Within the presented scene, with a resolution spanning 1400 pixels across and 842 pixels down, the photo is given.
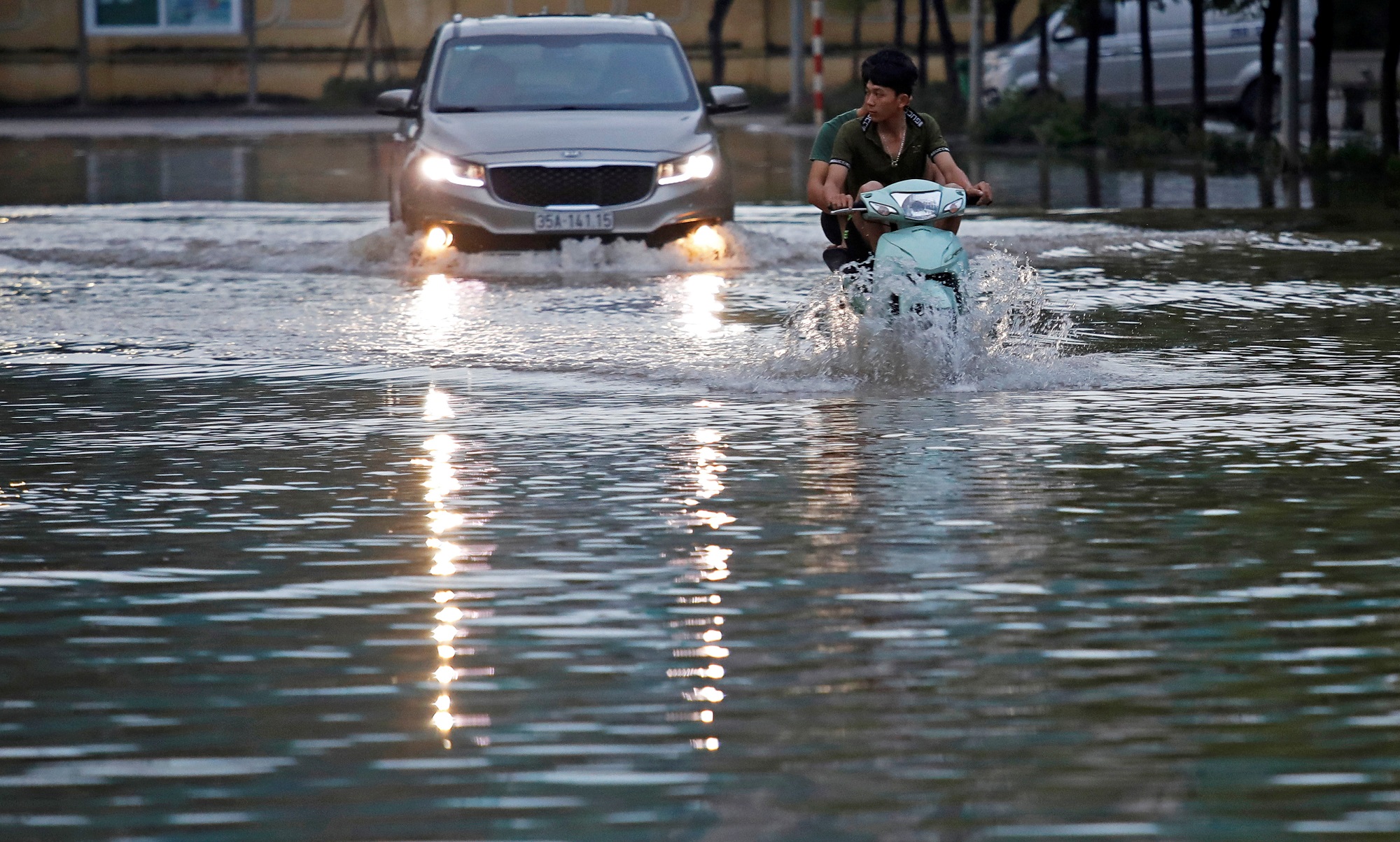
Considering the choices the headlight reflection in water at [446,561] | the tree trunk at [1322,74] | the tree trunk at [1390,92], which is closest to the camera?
the headlight reflection in water at [446,561]

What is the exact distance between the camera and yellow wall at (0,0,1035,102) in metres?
56.6

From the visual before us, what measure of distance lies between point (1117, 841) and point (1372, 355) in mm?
7403

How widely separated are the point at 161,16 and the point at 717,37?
11.3 meters

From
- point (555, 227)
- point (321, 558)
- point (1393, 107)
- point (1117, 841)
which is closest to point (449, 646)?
point (321, 558)

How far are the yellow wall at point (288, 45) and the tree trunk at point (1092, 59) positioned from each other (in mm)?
21436

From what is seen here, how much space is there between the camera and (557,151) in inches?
643

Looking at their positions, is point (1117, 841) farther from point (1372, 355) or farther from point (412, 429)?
point (1372, 355)

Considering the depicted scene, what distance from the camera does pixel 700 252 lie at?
1666cm

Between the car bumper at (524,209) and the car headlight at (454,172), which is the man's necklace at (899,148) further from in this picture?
the car headlight at (454,172)

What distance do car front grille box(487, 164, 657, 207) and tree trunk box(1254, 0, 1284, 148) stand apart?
13788 mm

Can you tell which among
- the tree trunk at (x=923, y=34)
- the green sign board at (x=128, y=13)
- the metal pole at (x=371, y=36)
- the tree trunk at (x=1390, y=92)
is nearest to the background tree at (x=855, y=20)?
the tree trunk at (x=923, y=34)

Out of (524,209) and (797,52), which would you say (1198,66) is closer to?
(524,209)

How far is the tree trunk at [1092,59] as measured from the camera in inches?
1361

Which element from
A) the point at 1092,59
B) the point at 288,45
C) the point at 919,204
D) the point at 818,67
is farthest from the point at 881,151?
the point at 288,45
